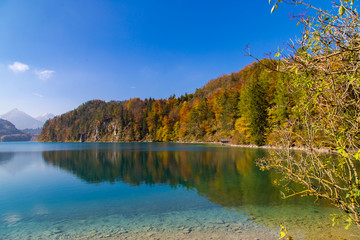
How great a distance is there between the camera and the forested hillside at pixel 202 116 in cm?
4334

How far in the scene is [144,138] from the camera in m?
118

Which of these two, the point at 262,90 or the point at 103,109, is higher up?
the point at 103,109

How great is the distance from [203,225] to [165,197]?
13.9 ft

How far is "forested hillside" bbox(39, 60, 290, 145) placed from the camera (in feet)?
Answer: 142

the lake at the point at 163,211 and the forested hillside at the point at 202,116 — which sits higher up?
the forested hillside at the point at 202,116

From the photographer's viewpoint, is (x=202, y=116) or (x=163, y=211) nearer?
(x=163, y=211)

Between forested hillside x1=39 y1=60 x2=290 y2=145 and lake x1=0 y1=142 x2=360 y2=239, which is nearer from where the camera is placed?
lake x1=0 y1=142 x2=360 y2=239

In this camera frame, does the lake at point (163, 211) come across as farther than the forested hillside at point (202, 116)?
No

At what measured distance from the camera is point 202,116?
252ft

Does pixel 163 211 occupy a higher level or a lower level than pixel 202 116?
lower

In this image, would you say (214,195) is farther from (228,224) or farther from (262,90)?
(262,90)

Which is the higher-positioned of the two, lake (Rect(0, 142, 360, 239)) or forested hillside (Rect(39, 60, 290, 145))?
forested hillside (Rect(39, 60, 290, 145))

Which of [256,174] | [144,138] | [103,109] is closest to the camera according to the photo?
[256,174]

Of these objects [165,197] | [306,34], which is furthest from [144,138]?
[306,34]
